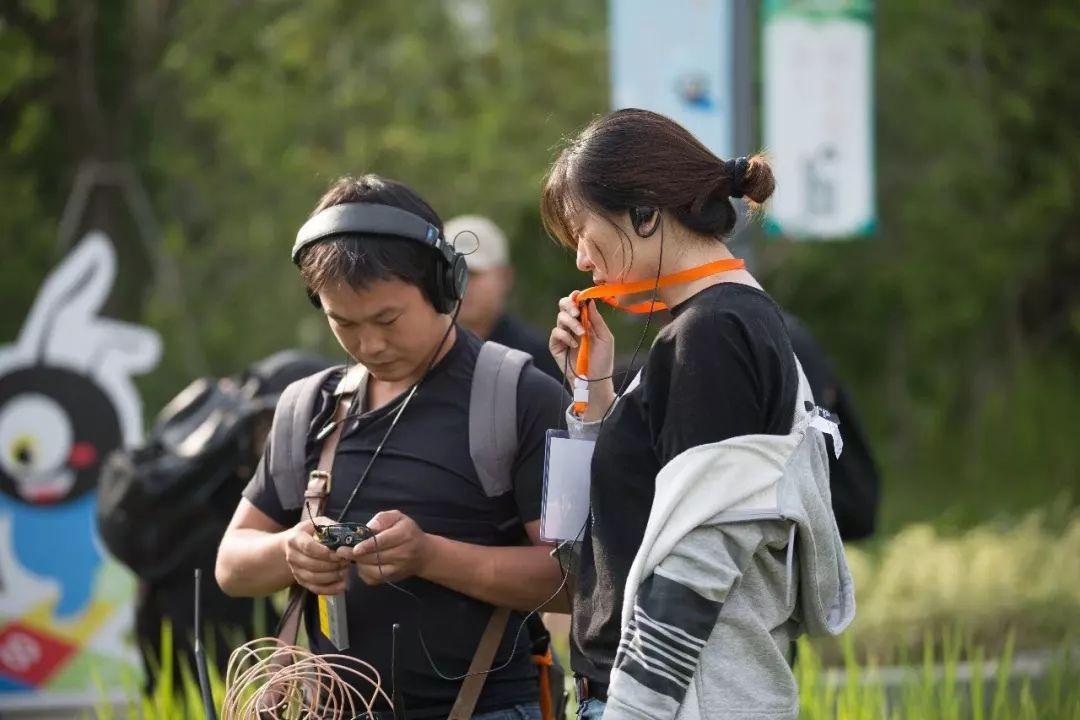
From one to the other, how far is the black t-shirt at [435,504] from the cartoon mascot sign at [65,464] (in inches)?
201

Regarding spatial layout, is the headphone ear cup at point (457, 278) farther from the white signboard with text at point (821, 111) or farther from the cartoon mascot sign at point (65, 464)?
the cartoon mascot sign at point (65, 464)

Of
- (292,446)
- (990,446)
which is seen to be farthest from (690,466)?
(990,446)

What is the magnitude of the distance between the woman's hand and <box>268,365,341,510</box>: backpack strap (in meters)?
0.53

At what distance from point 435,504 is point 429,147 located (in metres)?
11.9

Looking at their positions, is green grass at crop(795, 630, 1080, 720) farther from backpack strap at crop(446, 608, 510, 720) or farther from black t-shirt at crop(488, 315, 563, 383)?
backpack strap at crop(446, 608, 510, 720)

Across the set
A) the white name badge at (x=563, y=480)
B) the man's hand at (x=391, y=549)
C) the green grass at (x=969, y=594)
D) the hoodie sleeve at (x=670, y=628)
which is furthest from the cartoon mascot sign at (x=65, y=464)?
the hoodie sleeve at (x=670, y=628)

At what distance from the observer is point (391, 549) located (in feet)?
8.49

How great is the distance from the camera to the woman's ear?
7.93ft

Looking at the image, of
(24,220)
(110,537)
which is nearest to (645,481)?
(110,537)

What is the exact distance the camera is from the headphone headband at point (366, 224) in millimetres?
2775

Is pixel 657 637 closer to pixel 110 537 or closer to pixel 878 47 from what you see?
pixel 110 537

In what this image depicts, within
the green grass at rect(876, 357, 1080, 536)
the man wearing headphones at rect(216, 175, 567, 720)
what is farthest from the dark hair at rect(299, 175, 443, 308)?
the green grass at rect(876, 357, 1080, 536)

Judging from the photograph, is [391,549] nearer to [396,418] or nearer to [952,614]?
[396,418]

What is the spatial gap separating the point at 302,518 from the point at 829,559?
102 cm
